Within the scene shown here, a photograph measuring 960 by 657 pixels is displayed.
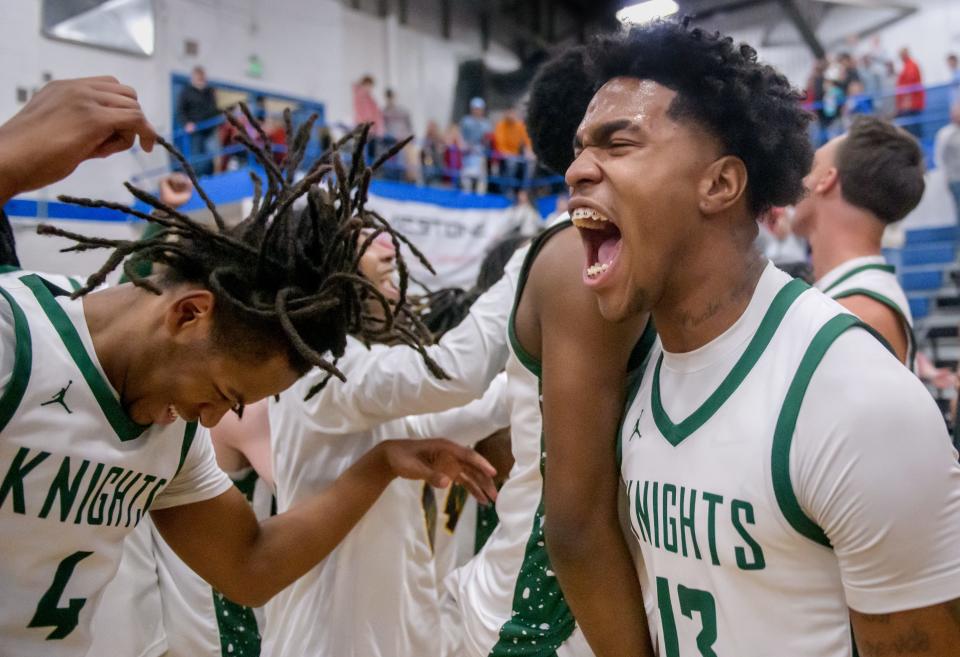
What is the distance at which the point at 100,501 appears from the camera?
159 centimetres

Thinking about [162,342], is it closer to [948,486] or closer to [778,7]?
[948,486]

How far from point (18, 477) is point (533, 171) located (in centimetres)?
1325

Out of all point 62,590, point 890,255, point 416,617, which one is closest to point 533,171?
point 890,255

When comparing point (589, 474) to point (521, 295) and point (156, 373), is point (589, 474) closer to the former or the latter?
point (521, 295)

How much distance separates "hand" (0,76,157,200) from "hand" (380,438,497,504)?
103 cm

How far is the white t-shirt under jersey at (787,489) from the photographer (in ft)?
3.72

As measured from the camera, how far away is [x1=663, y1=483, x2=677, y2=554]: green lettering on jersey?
136 cm

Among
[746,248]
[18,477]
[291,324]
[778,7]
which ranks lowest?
[18,477]

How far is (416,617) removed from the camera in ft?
8.39

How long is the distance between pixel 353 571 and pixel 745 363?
4.85ft

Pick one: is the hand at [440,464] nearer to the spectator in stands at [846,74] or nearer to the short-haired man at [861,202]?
the short-haired man at [861,202]

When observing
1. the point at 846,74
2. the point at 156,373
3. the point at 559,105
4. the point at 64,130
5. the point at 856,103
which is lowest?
the point at 156,373

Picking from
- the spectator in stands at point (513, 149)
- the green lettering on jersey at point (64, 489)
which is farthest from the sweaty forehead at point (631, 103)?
the spectator in stands at point (513, 149)

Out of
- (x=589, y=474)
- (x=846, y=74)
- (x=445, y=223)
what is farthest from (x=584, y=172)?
(x=846, y=74)
